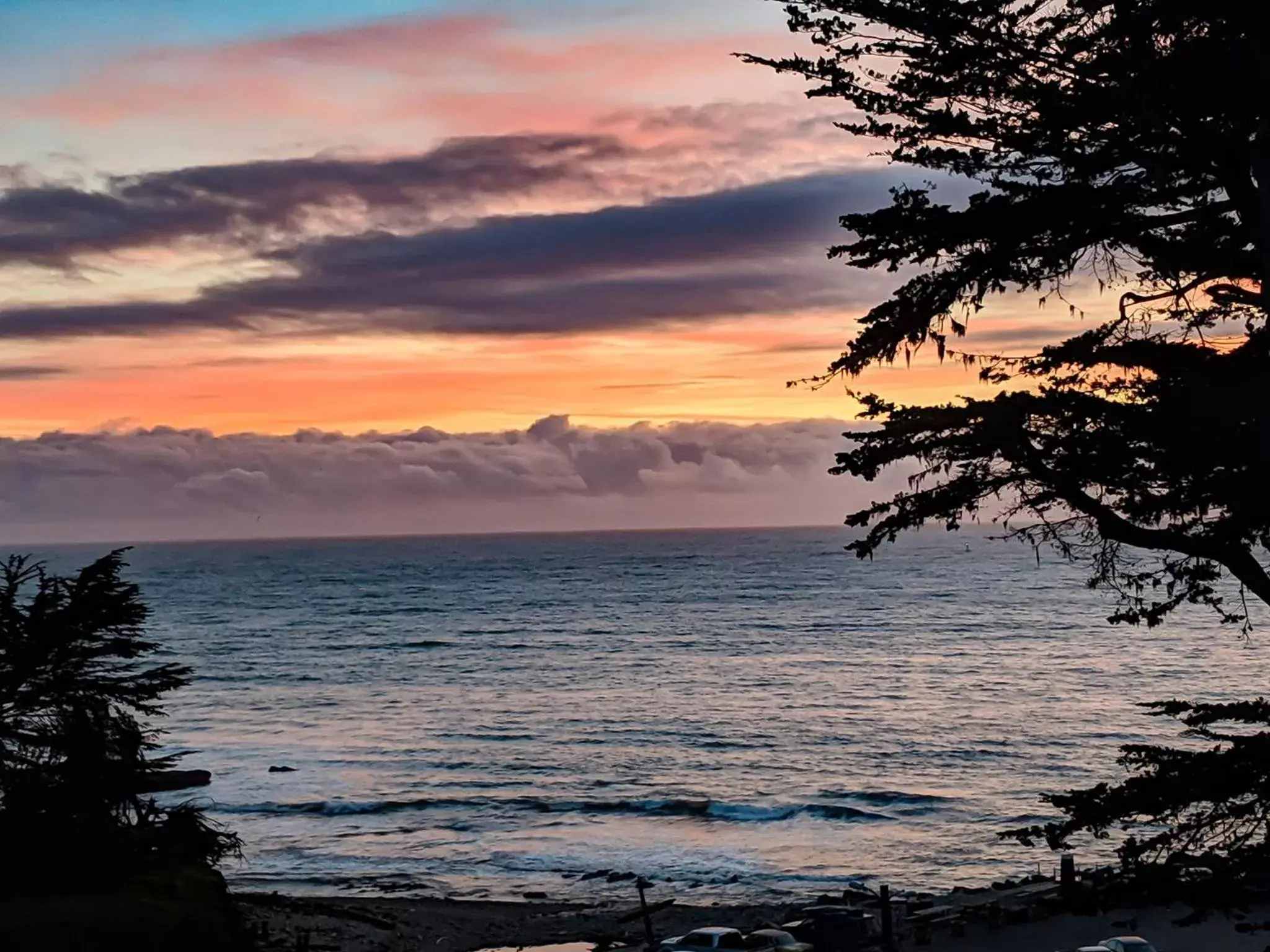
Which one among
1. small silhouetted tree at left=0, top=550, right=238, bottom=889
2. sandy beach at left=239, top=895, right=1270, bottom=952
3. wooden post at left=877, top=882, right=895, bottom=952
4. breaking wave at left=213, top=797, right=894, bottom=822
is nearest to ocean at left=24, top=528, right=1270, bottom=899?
breaking wave at left=213, top=797, right=894, bottom=822

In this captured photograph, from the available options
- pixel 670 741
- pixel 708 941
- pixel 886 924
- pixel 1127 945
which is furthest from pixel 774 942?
pixel 670 741

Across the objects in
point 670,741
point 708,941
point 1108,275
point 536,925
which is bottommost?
point 670,741

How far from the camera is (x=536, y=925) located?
115 feet

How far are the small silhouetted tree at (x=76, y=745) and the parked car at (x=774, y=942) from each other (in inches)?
465

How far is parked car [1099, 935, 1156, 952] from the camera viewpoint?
76.6 ft

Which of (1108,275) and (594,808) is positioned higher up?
(1108,275)

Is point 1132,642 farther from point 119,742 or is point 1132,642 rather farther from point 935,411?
point 935,411

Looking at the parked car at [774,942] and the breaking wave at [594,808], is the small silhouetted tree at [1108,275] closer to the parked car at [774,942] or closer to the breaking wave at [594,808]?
the parked car at [774,942]

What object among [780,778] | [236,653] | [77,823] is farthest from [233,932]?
[236,653]

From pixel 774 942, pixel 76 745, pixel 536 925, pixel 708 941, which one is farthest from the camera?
pixel 536 925

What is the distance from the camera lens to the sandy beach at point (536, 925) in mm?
26938

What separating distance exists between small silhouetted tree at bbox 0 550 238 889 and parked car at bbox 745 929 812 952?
11.8m

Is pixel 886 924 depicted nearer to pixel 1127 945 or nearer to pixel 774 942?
pixel 774 942

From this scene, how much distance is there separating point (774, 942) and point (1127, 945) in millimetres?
8028
